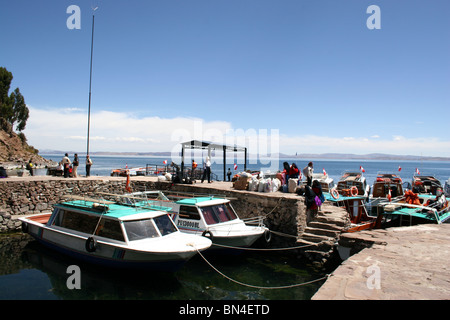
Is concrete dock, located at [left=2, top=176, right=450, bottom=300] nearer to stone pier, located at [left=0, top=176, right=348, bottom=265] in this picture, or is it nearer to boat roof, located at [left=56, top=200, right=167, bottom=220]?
stone pier, located at [left=0, top=176, right=348, bottom=265]

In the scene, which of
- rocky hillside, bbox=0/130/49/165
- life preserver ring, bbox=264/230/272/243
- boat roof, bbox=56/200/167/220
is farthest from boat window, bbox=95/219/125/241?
rocky hillside, bbox=0/130/49/165

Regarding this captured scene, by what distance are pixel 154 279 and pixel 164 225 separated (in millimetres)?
1736

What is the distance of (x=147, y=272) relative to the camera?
9.55 m

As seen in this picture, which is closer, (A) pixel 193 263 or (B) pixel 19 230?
(A) pixel 193 263

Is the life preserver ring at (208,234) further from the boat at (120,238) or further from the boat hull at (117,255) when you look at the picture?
Result: the boat hull at (117,255)

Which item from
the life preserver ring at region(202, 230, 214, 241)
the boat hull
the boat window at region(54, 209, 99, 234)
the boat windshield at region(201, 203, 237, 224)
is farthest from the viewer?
the boat windshield at region(201, 203, 237, 224)

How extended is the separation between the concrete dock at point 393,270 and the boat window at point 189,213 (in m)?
5.47

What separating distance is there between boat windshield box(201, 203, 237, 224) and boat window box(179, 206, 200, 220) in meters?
0.30

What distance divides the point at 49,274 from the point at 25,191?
32.1ft

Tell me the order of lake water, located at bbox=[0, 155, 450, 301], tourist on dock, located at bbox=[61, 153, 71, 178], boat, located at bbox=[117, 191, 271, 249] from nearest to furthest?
lake water, located at bbox=[0, 155, 450, 301], boat, located at bbox=[117, 191, 271, 249], tourist on dock, located at bbox=[61, 153, 71, 178]

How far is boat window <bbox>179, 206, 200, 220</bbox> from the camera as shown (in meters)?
11.9
